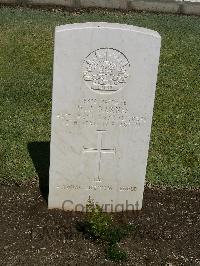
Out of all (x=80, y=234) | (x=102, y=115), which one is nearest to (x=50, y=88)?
(x=102, y=115)

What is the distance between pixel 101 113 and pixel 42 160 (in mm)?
1676

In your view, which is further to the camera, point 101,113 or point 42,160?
point 42,160

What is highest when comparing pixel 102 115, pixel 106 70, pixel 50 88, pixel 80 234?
pixel 106 70

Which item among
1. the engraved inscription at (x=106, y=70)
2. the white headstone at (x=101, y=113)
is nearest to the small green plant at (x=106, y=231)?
the white headstone at (x=101, y=113)

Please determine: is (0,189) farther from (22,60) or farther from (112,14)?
(112,14)

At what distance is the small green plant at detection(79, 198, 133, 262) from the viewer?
4.63 meters

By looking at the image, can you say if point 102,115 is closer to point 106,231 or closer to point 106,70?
point 106,70

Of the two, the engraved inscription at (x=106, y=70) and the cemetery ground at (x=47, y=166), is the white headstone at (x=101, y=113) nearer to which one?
the engraved inscription at (x=106, y=70)

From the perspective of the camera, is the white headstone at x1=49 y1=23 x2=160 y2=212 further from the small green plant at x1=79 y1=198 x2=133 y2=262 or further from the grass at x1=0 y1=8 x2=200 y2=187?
the grass at x1=0 y1=8 x2=200 y2=187

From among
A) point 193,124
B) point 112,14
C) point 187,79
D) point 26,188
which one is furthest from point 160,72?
point 26,188

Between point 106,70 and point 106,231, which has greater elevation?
point 106,70

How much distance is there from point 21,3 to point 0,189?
7.84 metres

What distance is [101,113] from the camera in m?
4.74

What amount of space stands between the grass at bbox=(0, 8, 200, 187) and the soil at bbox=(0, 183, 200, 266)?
49 centimetres
